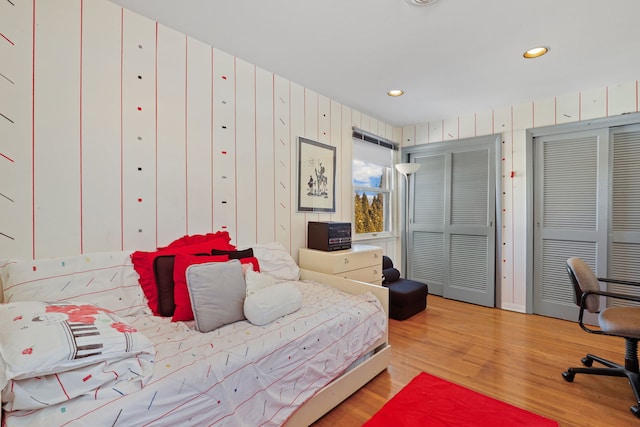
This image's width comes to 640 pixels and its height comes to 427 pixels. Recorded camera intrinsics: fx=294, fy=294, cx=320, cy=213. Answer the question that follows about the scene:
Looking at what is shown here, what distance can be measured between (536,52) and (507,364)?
8.17ft

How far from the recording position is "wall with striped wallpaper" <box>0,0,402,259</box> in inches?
61.3

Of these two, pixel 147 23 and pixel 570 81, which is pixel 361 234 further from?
pixel 147 23

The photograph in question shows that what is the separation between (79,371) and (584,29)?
338cm

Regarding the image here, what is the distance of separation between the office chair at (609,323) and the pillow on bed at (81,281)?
9.62 feet

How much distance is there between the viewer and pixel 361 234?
12.9 ft

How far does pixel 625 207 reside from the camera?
298cm

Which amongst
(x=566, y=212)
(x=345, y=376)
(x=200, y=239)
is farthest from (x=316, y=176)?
(x=566, y=212)

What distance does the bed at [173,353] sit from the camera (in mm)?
948

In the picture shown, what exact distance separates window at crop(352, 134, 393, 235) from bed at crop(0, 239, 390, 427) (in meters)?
1.81

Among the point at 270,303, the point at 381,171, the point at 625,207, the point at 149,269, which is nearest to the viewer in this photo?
the point at 270,303

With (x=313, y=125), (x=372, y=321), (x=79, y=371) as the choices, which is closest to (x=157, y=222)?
(x=79, y=371)

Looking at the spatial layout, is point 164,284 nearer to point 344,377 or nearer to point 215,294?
point 215,294

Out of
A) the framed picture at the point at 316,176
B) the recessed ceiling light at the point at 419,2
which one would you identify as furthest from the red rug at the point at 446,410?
the recessed ceiling light at the point at 419,2

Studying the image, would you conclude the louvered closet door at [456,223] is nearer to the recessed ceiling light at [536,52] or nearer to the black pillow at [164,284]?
the recessed ceiling light at [536,52]
